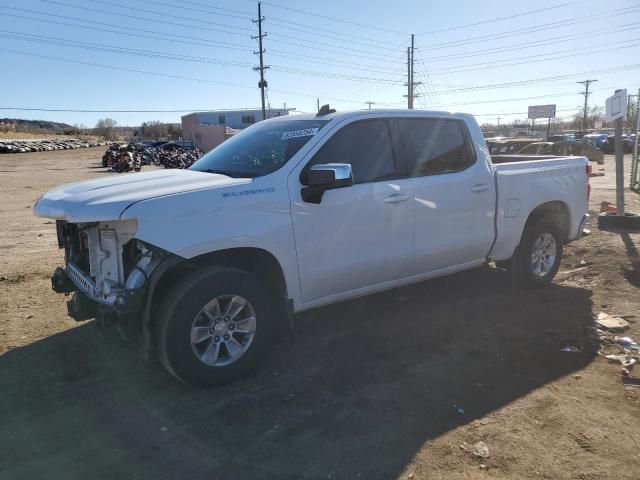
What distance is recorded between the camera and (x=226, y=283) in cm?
353

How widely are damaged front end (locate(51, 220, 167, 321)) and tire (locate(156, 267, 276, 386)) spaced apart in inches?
9.1

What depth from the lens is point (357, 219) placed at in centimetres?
411

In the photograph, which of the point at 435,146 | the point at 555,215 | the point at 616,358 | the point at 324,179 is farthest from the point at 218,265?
the point at 555,215

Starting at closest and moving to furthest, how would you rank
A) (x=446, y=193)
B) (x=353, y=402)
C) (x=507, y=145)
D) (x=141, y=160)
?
(x=353, y=402) < (x=446, y=193) < (x=507, y=145) < (x=141, y=160)

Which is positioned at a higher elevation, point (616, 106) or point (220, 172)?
point (616, 106)

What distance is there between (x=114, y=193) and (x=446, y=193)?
9.33ft

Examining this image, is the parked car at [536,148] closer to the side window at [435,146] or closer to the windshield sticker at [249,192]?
the side window at [435,146]

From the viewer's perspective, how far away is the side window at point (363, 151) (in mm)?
4113

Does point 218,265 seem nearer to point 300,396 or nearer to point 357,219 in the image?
point 300,396

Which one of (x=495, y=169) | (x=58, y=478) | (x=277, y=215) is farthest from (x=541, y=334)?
(x=58, y=478)

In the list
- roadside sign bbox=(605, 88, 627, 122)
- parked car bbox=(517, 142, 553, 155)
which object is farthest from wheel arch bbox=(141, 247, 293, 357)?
parked car bbox=(517, 142, 553, 155)

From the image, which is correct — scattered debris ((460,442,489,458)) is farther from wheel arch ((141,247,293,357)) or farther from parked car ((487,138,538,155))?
parked car ((487,138,538,155))

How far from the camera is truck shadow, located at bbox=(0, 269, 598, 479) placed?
2.90m

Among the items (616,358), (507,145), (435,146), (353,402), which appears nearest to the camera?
(353,402)
